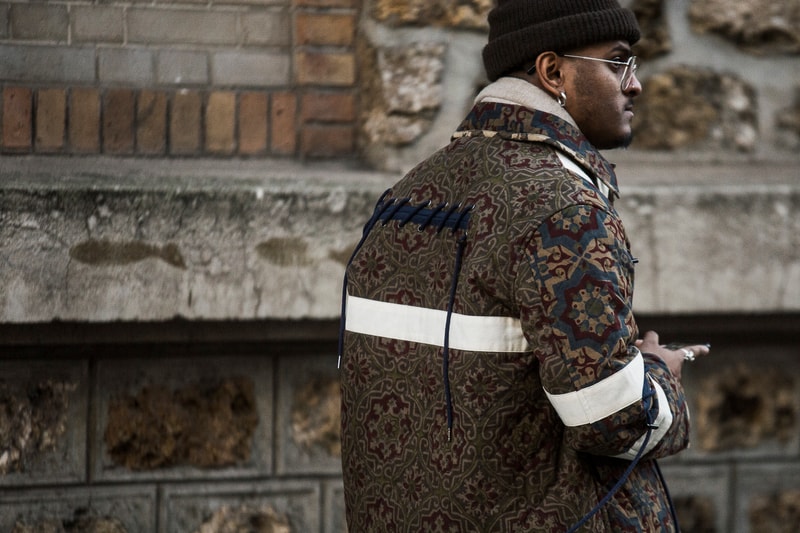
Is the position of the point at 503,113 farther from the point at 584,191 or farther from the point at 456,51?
the point at 456,51

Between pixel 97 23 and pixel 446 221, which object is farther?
pixel 97 23

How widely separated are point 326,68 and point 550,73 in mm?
1177

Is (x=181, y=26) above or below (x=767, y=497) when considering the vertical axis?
above

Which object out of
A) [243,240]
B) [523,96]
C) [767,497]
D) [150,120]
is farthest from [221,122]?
[767,497]

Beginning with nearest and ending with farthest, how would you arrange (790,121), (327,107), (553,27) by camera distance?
(553,27) < (327,107) < (790,121)

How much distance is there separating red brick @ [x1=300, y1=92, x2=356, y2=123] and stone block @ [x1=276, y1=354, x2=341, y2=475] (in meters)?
0.66

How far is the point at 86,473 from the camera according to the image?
290cm

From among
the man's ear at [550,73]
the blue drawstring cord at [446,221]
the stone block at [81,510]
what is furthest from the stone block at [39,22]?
the man's ear at [550,73]

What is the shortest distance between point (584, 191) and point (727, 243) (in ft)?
4.70

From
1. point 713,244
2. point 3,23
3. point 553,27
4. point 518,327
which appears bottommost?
point 713,244

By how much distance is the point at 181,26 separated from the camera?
2.97 meters

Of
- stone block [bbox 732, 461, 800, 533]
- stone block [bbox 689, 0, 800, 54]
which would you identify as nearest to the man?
stone block [bbox 689, 0, 800, 54]

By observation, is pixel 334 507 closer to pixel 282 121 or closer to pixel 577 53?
pixel 282 121

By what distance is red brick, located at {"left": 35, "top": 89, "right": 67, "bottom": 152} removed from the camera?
288cm
